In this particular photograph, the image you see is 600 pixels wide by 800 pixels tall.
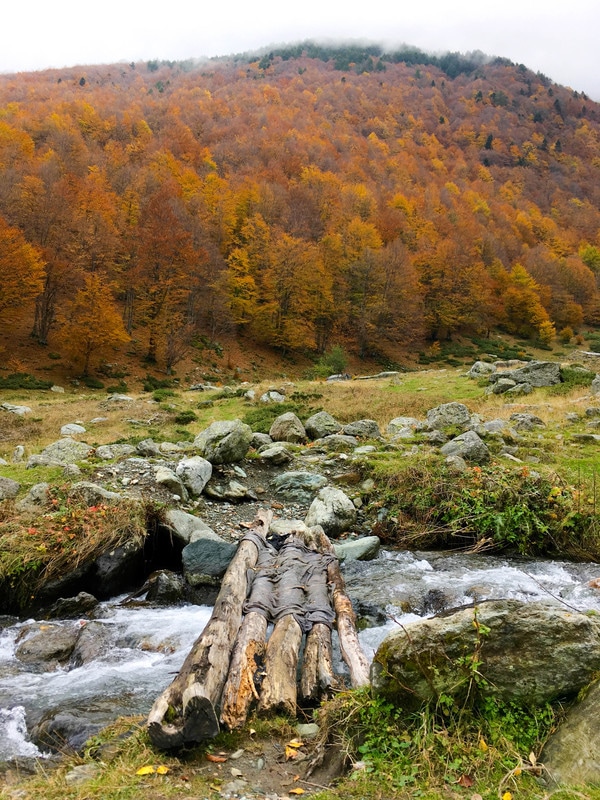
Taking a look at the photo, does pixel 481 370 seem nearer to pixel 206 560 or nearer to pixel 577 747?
pixel 206 560

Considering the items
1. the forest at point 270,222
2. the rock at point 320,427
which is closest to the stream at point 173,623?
the rock at point 320,427

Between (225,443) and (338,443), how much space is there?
3.44 meters

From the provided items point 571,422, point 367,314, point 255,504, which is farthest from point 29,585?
point 367,314

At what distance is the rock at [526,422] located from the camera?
48.7 ft

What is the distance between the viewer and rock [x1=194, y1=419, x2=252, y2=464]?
11934 millimetres

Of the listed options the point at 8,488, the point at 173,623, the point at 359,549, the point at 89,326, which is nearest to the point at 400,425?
the point at 359,549

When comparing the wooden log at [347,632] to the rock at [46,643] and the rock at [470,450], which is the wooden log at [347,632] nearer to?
the rock at [46,643]

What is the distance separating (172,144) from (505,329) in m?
56.7

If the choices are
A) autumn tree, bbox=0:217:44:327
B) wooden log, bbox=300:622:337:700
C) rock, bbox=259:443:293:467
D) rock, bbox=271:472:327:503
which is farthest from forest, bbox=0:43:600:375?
wooden log, bbox=300:622:337:700

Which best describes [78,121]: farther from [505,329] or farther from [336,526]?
[336,526]

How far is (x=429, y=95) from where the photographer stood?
484 ft

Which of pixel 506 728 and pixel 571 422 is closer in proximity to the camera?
pixel 506 728

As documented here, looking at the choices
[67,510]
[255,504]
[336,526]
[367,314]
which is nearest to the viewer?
[67,510]

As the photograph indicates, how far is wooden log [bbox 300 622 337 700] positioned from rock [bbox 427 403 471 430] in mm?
10935
